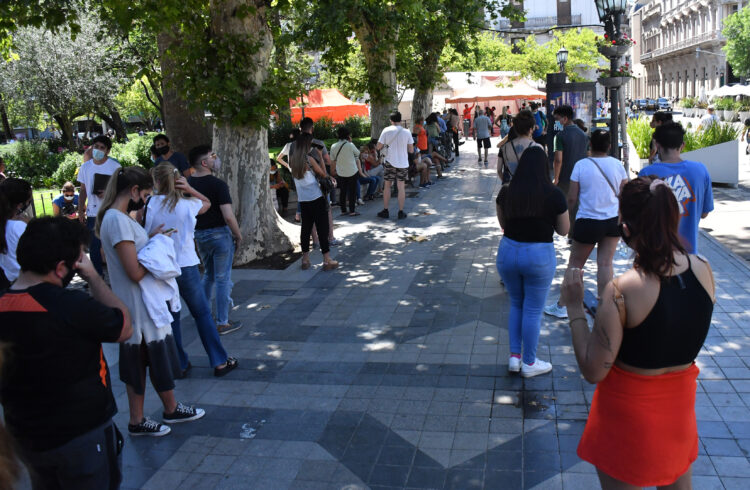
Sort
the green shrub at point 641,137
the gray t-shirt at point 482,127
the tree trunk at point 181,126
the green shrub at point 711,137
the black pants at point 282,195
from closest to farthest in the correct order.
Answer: the tree trunk at point 181,126
the black pants at point 282,195
the green shrub at point 711,137
the green shrub at point 641,137
the gray t-shirt at point 482,127

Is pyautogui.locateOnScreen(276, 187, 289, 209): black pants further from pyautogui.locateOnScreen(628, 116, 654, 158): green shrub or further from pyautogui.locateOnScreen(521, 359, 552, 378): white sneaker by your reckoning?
pyautogui.locateOnScreen(521, 359, 552, 378): white sneaker

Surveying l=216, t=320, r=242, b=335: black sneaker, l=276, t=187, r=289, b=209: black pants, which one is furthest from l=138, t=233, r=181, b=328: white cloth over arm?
l=276, t=187, r=289, b=209: black pants

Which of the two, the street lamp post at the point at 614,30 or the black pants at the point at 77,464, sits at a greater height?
the street lamp post at the point at 614,30

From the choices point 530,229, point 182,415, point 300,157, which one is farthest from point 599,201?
point 300,157

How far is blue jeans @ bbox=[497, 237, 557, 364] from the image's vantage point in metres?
4.63

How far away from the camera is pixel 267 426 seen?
461cm

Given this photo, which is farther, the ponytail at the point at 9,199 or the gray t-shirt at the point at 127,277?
the ponytail at the point at 9,199

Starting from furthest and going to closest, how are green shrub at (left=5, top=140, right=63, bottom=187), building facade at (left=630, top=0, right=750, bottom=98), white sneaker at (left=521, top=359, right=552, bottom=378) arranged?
building facade at (left=630, top=0, right=750, bottom=98) → green shrub at (left=5, top=140, right=63, bottom=187) → white sneaker at (left=521, top=359, right=552, bottom=378)

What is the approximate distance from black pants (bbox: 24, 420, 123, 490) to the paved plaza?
4.01 feet

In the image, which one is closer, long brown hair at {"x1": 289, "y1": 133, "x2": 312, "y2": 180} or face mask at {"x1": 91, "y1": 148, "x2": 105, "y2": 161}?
face mask at {"x1": 91, "y1": 148, "x2": 105, "y2": 161}

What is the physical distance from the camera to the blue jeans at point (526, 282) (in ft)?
15.2

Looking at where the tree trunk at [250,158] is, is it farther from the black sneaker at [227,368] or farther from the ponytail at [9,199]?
the ponytail at [9,199]

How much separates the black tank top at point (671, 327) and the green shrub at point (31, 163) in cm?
2075

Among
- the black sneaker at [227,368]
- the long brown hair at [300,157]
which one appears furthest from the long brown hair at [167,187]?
the long brown hair at [300,157]
